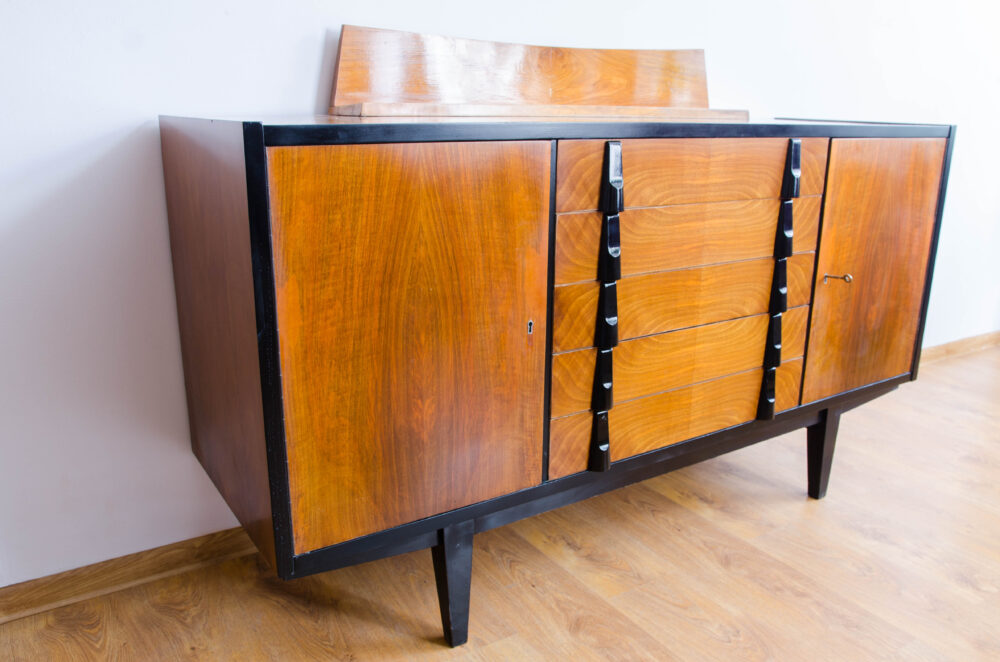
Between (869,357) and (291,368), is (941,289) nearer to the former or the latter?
(869,357)

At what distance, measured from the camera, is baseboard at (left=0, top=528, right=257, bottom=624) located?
1370 mm

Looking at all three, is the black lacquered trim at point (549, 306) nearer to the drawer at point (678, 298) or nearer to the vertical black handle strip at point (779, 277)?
the drawer at point (678, 298)

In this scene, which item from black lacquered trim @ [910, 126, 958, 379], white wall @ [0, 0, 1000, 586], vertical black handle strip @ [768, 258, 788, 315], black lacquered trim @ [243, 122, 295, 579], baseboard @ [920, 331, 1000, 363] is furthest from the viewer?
baseboard @ [920, 331, 1000, 363]

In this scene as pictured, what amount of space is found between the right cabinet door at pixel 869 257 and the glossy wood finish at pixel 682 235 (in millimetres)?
88

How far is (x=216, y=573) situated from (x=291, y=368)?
0.73 metres

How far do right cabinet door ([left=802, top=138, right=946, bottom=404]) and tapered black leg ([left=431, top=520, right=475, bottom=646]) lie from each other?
2.66ft

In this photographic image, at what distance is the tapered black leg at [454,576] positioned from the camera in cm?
125

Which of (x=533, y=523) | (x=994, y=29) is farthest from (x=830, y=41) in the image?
(x=533, y=523)

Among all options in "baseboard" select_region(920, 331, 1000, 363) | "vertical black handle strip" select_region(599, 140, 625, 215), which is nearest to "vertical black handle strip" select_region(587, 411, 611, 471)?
"vertical black handle strip" select_region(599, 140, 625, 215)

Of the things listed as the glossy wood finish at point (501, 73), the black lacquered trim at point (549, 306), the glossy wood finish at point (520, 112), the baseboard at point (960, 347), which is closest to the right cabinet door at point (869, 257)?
the glossy wood finish at point (520, 112)

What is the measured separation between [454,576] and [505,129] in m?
0.71

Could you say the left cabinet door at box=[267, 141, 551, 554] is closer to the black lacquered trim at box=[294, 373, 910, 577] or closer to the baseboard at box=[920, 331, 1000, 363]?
the black lacquered trim at box=[294, 373, 910, 577]

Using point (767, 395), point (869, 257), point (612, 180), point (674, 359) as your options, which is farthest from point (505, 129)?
point (869, 257)

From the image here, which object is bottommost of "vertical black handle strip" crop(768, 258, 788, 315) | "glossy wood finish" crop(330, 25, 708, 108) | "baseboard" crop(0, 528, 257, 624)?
"baseboard" crop(0, 528, 257, 624)
